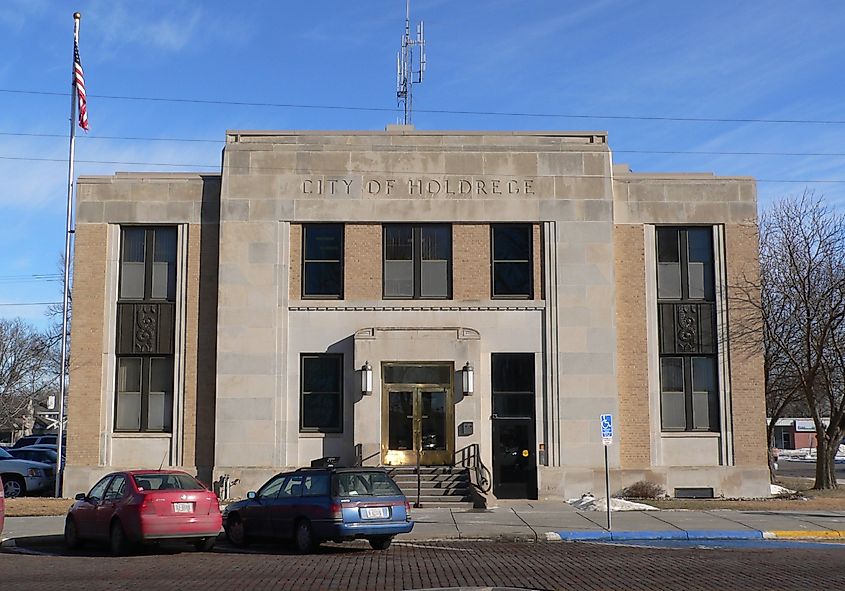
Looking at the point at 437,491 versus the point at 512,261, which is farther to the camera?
the point at 512,261

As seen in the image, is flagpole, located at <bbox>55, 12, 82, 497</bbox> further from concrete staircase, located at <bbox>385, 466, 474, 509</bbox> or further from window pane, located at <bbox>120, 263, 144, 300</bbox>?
concrete staircase, located at <bbox>385, 466, 474, 509</bbox>

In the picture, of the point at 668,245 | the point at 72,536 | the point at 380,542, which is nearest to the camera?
the point at 380,542

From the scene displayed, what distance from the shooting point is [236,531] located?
19.3 m

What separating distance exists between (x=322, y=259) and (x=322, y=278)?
1.83 ft

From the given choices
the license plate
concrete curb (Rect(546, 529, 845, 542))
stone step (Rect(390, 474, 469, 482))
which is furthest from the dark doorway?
the license plate

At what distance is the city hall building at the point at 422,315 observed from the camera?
28.1 m

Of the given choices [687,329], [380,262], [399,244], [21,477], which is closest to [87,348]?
[21,477]

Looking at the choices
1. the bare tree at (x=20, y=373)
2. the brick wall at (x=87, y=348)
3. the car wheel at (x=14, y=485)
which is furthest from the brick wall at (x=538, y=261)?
the bare tree at (x=20, y=373)

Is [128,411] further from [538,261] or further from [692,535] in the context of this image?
[692,535]

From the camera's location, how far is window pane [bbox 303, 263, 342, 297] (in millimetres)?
28891

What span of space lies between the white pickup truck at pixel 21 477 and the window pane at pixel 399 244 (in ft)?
41.1

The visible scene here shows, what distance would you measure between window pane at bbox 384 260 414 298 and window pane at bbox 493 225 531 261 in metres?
2.57

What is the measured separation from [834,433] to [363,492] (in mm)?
18928

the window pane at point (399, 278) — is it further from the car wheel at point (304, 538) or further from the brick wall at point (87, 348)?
the car wheel at point (304, 538)
